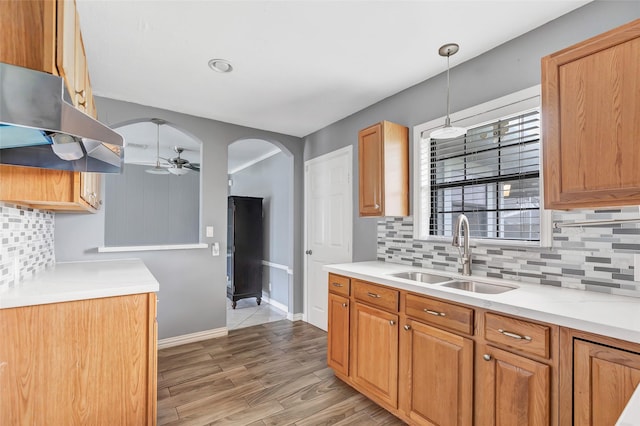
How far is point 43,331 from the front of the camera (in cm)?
146

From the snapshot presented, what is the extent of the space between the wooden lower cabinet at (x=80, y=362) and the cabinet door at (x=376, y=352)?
52.8 inches

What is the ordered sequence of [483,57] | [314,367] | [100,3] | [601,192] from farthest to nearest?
[314,367], [483,57], [100,3], [601,192]

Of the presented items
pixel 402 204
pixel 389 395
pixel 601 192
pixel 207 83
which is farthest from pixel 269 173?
pixel 601 192

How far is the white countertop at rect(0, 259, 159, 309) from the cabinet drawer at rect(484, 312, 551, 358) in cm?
175

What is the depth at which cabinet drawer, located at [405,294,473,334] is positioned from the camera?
1627mm

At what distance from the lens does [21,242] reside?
185 cm

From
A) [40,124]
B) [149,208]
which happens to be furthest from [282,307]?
[40,124]

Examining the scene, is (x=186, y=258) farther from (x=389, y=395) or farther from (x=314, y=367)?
(x=389, y=395)

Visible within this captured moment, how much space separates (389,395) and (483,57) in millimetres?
2412

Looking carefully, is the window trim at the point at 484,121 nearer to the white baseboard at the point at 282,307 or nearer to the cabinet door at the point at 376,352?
the cabinet door at the point at 376,352

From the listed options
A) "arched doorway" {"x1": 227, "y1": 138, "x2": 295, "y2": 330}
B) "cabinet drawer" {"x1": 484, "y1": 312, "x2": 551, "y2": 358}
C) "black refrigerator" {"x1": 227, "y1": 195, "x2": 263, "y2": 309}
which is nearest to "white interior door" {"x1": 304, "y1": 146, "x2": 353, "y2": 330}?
"arched doorway" {"x1": 227, "y1": 138, "x2": 295, "y2": 330}

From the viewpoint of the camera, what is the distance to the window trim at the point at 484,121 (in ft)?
6.11

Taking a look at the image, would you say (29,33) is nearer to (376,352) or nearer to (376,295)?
(376,295)

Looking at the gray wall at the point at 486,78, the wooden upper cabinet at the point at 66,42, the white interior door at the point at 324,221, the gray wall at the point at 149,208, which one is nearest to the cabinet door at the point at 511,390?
the gray wall at the point at 486,78
